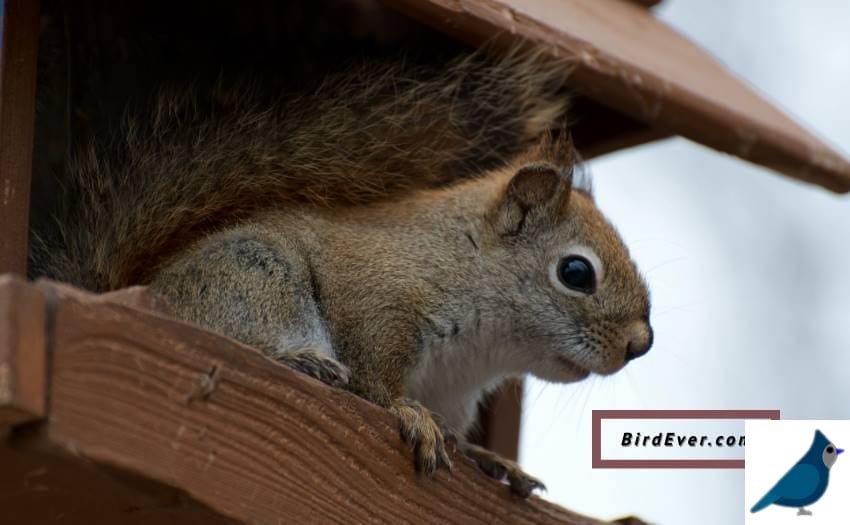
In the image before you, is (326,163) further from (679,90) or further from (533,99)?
(679,90)

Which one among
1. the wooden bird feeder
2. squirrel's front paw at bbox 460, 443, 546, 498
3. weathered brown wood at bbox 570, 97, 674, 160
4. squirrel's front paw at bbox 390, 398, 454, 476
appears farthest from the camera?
weathered brown wood at bbox 570, 97, 674, 160

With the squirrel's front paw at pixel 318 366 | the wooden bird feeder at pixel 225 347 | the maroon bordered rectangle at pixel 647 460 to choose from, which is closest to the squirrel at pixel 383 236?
the squirrel's front paw at pixel 318 366

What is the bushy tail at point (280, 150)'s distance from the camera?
218cm

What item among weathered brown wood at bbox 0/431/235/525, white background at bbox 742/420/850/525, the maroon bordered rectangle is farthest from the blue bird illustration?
weathered brown wood at bbox 0/431/235/525

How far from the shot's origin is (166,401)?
160 centimetres

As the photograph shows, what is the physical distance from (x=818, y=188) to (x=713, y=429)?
57 cm

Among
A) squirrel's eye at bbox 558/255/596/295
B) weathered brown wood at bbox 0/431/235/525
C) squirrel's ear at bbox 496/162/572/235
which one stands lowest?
weathered brown wood at bbox 0/431/235/525

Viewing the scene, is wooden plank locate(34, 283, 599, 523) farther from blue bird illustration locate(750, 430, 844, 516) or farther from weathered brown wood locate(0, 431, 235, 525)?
blue bird illustration locate(750, 430, 844, 516)

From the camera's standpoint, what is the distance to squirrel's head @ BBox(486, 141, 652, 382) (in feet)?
7.88

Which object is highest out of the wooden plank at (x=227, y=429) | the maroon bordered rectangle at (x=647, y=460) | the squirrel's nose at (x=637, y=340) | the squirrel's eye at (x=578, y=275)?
the squirrel's eye at (x=578, y=275)

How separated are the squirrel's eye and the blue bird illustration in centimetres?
42

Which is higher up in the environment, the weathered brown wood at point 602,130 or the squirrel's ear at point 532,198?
the weathered brown wood at point 602,130

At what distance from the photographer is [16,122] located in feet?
6.72

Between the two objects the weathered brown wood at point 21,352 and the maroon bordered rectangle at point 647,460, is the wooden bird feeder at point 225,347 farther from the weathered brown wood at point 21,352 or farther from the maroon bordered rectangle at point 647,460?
the maroon bordered rectangle at point 647,460
